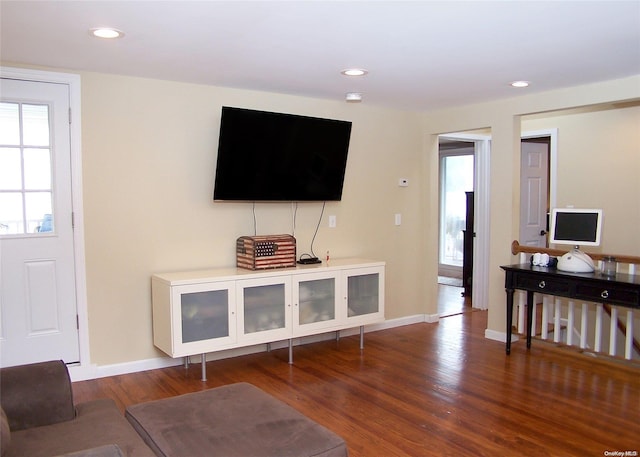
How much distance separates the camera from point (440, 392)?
364cm

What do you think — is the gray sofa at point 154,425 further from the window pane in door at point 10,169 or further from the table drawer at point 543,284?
the table drawer at point 543,284

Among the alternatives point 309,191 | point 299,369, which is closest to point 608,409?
point 299,369

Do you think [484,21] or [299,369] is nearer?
[484,21]

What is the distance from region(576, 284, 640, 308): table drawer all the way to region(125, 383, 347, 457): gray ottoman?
2673 millimetres

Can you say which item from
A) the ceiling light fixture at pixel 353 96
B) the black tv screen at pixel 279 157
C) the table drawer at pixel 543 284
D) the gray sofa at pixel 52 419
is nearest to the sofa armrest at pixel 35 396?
the gray sofa at pixel 52 419

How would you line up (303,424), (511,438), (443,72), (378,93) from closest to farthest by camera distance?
(303,424), (511,438), (443,72), (378,93)

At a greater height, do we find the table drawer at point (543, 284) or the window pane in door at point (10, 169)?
the window pane in door at point (10, 169)

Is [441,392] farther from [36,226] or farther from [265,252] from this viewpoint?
[36,226]

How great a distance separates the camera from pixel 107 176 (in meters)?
3.86

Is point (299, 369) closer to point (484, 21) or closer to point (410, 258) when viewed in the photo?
point (410, 258)

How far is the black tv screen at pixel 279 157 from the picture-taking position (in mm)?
4117

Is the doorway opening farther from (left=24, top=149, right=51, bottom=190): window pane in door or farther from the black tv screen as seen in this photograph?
→ (left=24, top=149, right=51, bottom=190): window pane in door

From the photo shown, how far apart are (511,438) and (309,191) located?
254 centimetres

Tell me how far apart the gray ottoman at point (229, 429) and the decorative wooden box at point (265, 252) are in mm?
1849
